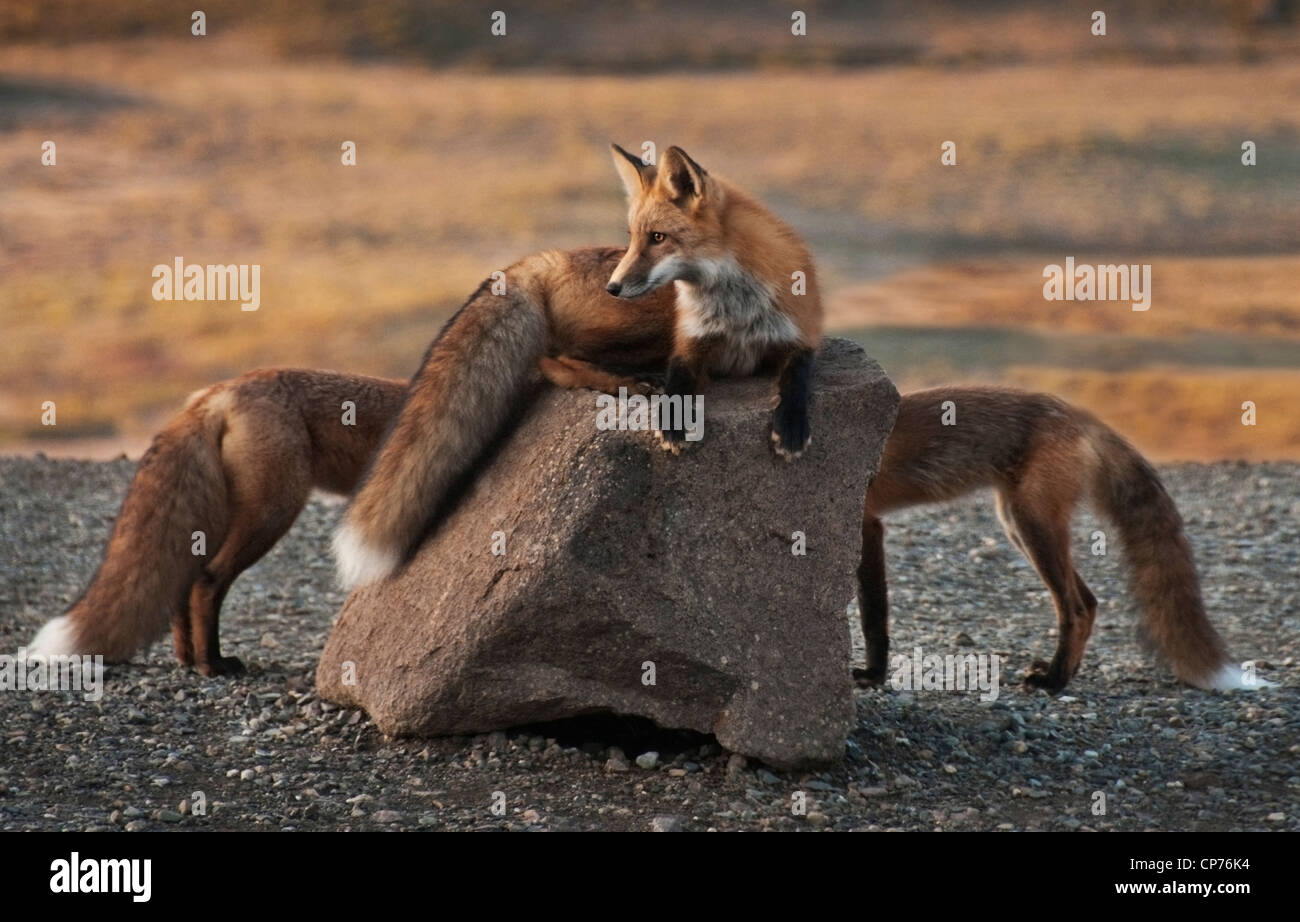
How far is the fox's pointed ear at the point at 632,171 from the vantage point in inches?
263

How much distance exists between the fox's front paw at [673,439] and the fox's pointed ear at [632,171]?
1.21 metres

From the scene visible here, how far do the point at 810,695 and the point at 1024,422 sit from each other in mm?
2836

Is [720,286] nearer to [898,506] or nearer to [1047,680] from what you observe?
[898,506]

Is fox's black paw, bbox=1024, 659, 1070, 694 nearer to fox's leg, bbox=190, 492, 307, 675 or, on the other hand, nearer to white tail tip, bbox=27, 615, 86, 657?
fox's leg, bbox=190, 492, 307, 675

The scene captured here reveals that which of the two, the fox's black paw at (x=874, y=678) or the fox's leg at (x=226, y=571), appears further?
the fox's leg at (x=226, y=571)

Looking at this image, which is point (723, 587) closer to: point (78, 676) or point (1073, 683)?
point (1073, 683)

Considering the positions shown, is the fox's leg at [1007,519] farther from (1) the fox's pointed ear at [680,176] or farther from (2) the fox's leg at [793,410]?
(1) the fox's pointed ear at [680,176]

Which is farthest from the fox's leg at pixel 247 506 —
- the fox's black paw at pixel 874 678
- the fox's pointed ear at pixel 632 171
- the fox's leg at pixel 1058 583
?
the fox's leg at pixel 1058 583

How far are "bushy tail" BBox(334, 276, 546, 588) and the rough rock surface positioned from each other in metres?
0.29

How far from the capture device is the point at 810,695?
21.2 feet

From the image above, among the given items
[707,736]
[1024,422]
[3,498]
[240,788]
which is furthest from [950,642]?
[3,498]

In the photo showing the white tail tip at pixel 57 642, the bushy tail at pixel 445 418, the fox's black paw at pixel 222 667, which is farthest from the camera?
the fox's black paw at pixel 222 667

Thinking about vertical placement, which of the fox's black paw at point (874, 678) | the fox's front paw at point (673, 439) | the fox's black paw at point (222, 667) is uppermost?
the fox's front paw at point (673, 439)

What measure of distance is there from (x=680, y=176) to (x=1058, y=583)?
11.4 ft
